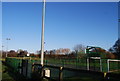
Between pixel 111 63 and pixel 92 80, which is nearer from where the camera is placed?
pixel 92 80

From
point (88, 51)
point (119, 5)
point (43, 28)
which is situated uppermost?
point (119, 5)

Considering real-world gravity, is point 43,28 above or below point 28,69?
above

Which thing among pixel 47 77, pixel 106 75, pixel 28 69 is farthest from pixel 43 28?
pixel 106 75

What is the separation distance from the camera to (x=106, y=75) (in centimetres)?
543

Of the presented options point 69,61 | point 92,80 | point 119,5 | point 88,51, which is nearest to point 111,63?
point 88,51

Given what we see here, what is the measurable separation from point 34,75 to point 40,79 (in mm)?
822

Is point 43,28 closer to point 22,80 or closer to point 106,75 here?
point 22,80

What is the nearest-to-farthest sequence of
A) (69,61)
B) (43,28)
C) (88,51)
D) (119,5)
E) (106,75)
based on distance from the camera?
(106,75) → (43,28) → (119,5) → (88,51) → (69,61)

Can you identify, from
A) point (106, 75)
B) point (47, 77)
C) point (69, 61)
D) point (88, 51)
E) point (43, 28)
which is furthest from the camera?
point (69, 61)

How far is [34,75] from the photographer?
1025cm

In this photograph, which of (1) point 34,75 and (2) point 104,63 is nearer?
(1) point 34,75

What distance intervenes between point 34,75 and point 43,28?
10.5 ft

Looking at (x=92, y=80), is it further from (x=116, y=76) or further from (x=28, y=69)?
→ (x=116, y=76)

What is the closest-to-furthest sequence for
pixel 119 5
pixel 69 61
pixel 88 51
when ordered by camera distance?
pixel 119 5, pixel 88 51, pixel 69 61
